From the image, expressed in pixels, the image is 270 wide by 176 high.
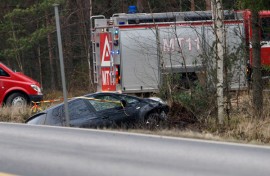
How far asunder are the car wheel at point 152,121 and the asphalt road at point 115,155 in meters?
4.37

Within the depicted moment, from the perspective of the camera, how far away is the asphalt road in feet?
18.0

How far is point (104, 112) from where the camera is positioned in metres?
12.8

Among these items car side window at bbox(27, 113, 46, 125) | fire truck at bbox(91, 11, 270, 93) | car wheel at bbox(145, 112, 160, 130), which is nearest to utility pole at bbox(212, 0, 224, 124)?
car wheel at bbox(145, 112, 160, 130)

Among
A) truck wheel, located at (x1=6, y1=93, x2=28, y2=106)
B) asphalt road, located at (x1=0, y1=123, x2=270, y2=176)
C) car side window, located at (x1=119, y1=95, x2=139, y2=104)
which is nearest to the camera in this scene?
asphalt road, located at (x1=0, y1=123, x2=270, y2=176)

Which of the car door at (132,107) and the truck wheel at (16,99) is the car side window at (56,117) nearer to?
the car door at (132,107)

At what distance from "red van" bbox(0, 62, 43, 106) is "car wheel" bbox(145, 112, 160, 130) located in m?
7.11

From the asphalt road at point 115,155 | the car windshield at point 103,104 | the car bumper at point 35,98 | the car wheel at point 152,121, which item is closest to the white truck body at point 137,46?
the car bumper at point 35,98

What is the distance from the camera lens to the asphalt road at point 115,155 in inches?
216

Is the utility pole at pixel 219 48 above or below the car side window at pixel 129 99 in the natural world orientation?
above

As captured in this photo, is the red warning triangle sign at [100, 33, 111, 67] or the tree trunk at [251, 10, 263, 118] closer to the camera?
the tree trunk at [251, 10, 263, 118]

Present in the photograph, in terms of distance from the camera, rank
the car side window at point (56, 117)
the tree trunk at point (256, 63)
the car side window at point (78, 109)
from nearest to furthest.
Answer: the car side window at point (56, 117), the car side window at point (78, 109), the tree trunk at point (256, 63)

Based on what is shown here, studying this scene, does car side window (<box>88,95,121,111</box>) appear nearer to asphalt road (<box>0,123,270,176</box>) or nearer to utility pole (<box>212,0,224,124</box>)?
utility pole (<box>212,0,224,124</box>)

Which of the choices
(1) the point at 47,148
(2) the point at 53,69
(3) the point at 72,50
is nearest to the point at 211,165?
(1) the point at 47,148

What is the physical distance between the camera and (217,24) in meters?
11.8
